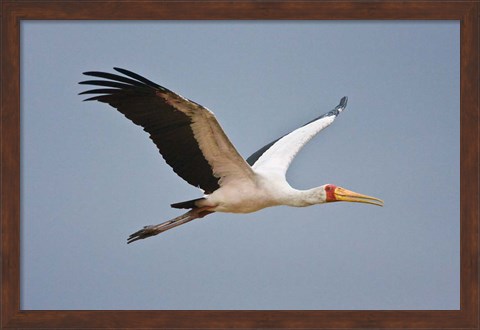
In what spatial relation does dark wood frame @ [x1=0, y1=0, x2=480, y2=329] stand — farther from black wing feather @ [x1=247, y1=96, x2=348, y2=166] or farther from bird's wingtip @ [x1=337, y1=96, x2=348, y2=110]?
bird's wingtip @ [x1=337, y1=96, x2=348, y2=110]

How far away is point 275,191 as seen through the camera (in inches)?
344

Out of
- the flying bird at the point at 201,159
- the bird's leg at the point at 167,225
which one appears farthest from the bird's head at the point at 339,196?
the bird's leg at the point at 167,225

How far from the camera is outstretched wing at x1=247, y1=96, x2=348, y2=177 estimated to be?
31.0ft

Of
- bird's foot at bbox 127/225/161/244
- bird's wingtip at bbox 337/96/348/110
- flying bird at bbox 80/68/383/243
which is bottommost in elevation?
bird's foot at bbox 127/225/161/244

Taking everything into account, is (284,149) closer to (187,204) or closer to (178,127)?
(187,204)

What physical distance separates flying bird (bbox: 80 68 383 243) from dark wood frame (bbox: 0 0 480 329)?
733 mm

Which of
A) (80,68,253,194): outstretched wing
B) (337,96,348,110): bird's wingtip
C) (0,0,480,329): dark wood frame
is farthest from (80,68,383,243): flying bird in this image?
(337,96,348,110): bird's wingtip

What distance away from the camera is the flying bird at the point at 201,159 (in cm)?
786
